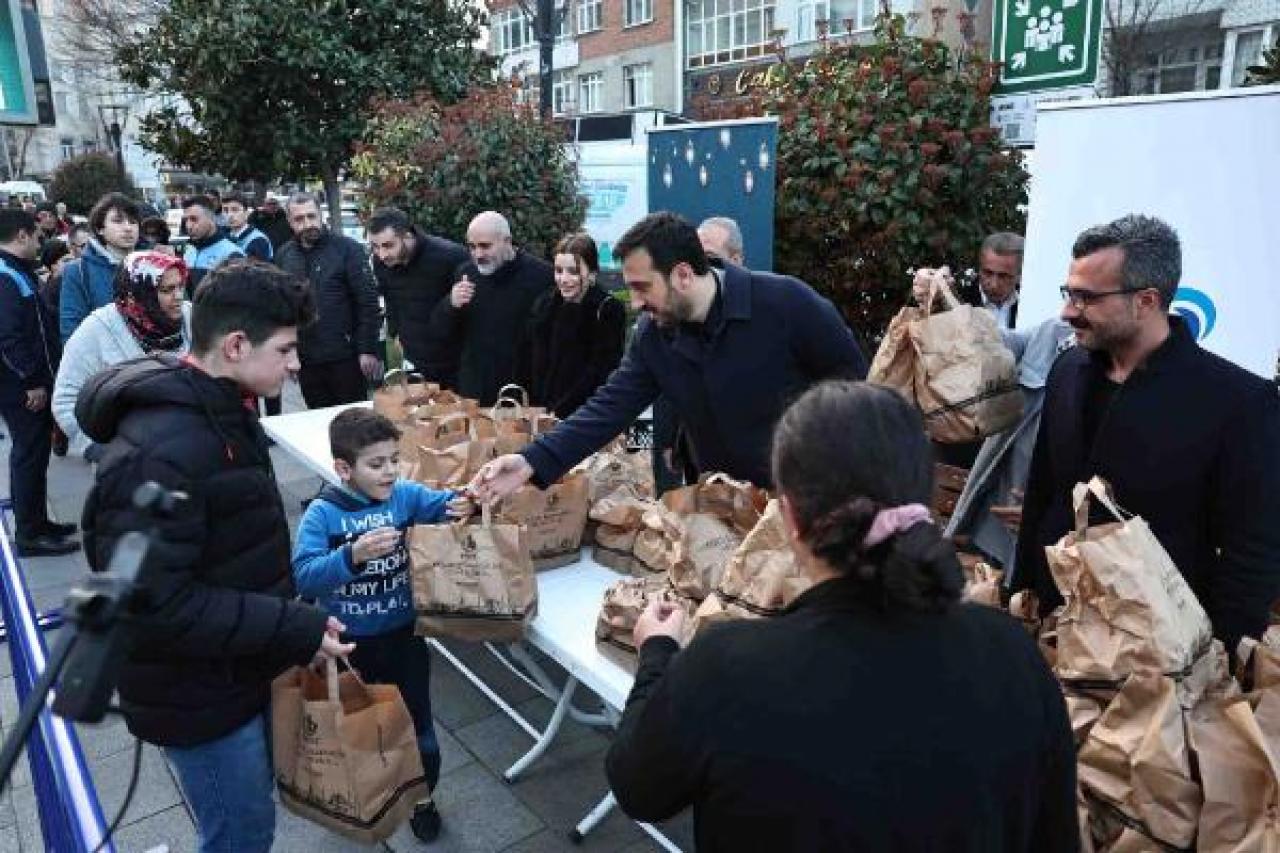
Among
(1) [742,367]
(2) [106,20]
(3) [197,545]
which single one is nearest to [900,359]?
(1) [742,367]

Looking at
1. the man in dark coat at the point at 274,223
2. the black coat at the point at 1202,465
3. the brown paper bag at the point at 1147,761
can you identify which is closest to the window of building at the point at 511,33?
the man in dark coat at the point at 274,223

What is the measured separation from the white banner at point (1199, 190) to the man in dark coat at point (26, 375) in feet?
16.7

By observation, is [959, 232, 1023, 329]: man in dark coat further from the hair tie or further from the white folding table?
the hair tie

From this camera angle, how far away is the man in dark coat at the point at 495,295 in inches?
193

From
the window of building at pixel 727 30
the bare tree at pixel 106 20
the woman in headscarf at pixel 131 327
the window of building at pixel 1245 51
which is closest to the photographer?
the woman in headscarf at pixel 131 327

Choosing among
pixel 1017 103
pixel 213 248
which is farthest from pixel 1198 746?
pixel 213 248

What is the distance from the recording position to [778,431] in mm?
1169

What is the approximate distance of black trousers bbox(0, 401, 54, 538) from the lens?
5.03 meters

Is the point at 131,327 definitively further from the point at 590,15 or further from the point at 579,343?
the point at 590,15

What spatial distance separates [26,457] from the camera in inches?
199

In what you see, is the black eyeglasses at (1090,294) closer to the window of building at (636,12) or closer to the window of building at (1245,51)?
the window of building at (1245,51)

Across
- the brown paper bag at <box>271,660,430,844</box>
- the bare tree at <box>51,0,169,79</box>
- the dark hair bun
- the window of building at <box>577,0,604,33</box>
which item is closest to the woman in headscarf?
the brown paper bag at <box>271,660,430,844</box>

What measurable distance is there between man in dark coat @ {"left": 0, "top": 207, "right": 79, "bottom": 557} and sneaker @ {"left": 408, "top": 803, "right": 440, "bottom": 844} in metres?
3.42

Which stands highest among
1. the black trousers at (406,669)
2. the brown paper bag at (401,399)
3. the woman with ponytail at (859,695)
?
the woman with ponytail at (859,695)
